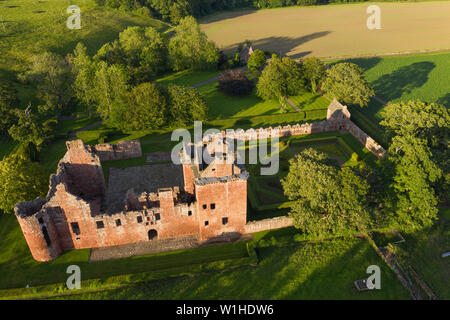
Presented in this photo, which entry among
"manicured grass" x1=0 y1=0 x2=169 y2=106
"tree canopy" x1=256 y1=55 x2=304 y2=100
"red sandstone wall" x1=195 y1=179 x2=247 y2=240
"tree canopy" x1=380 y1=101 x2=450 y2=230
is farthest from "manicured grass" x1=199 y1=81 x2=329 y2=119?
"manicured grass" x1=0 y1=0 x2=169 y2=106

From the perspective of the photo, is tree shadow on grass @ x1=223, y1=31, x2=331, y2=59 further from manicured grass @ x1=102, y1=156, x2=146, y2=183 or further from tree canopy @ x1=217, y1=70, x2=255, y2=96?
manicured grass @ x1=102, y1=156, x2=146, y2=183

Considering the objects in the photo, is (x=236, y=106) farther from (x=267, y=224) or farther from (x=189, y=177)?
(x=267, y=224)

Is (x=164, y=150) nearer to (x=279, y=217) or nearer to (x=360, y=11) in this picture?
(x=279, y=217)

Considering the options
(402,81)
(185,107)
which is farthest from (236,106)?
(402,81)

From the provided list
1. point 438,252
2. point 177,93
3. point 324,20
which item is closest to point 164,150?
point 177,93

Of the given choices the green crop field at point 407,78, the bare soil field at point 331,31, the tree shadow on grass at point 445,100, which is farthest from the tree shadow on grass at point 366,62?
the tree shadow on grass at point 445,100
